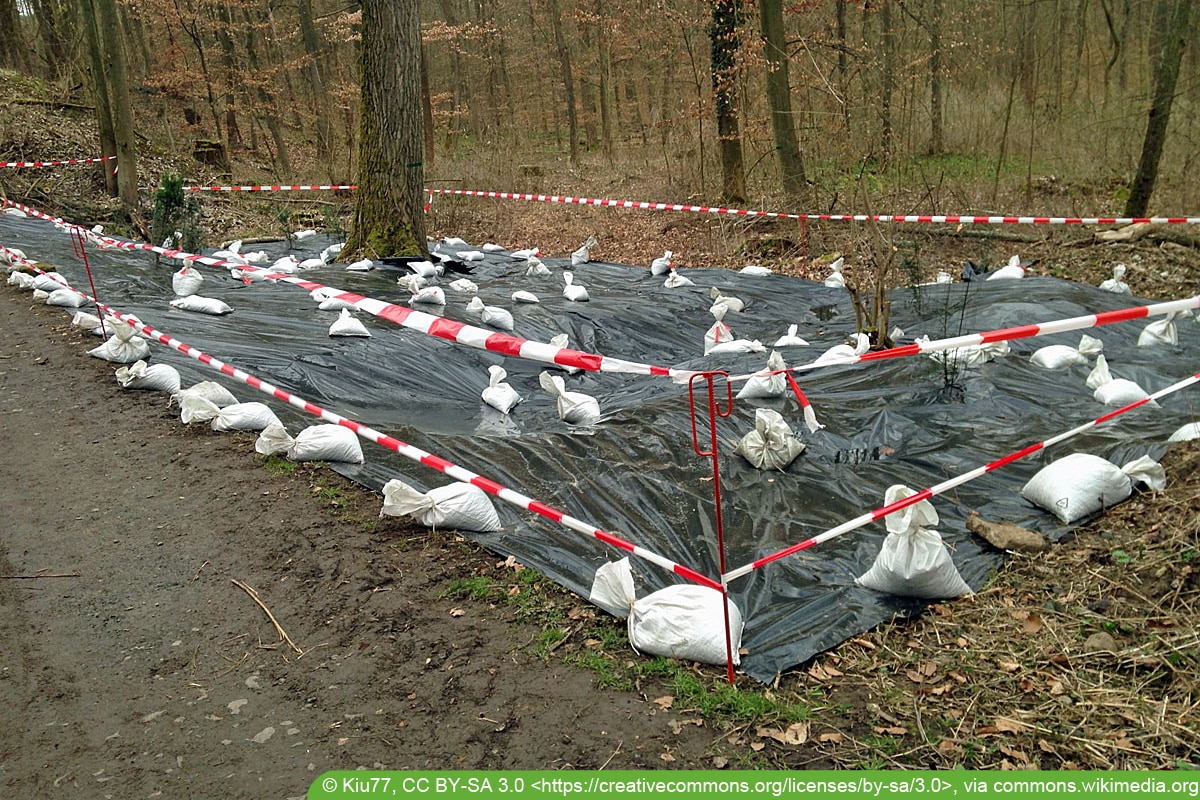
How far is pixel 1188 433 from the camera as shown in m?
4.41

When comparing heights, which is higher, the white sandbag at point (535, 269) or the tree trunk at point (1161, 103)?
the tree trunk at point (1161, 103)

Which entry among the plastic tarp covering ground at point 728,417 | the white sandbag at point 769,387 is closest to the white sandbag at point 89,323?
the plastic tarp covering ground at point 728,417

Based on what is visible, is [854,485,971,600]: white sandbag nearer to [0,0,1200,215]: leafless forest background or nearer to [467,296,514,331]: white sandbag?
[0,0,1200,215]: leafless forest background

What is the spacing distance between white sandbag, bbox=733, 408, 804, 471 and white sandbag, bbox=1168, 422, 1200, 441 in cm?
205

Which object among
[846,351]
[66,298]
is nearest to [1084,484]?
[846,351]

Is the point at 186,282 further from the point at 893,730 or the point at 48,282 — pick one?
the point at 893,730

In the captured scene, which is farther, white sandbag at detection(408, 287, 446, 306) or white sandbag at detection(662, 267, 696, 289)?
white sandbag at detection(662, 267, 696, 289)

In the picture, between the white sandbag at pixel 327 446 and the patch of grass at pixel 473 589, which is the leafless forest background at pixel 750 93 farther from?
the patch of grass at pixel 473 589

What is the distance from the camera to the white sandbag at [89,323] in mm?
7730

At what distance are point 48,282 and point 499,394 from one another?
6257 mm

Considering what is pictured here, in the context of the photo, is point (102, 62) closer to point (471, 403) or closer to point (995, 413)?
point (471, 403)


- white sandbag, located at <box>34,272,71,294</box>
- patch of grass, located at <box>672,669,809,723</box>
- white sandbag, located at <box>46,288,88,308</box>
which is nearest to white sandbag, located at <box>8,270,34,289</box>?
white sandbag, located at <box>34,272,71,294</box>

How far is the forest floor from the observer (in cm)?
271

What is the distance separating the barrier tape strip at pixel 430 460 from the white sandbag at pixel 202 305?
1.89 feet
